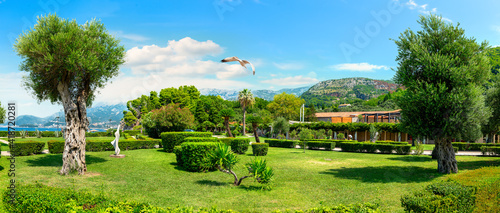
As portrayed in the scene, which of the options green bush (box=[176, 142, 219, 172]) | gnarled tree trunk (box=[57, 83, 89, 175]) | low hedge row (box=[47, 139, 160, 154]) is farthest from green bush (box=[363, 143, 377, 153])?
gnarled tree trunk (box=[57, 83, 89, 175])

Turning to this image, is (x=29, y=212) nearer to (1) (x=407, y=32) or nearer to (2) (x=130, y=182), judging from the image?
(2) (x=130, y=182)

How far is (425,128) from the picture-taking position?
13242 millimetres

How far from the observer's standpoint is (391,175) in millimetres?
13461

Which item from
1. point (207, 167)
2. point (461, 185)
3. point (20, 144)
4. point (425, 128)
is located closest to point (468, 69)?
point (425, 128)

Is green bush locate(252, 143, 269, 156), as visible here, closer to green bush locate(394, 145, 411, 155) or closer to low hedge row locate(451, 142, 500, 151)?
green bush locate(394, 145, 411, 155)

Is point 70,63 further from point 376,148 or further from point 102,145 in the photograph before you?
point 376,148

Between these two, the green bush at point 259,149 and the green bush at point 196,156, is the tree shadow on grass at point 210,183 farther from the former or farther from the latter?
the green bush at point 259,149

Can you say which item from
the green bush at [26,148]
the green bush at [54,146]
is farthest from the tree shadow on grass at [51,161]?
the green bush at [54,146]

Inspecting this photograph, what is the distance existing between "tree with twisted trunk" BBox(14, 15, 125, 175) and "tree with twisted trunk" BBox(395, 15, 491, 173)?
574 inches

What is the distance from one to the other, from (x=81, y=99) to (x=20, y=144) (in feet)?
26.2

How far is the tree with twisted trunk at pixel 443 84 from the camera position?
12.5 m

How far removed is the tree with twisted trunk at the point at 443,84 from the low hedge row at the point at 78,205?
9564mm

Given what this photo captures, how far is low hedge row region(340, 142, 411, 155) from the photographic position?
2566 centimetres

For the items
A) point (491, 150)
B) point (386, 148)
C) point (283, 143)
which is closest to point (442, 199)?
point (386, 148)
